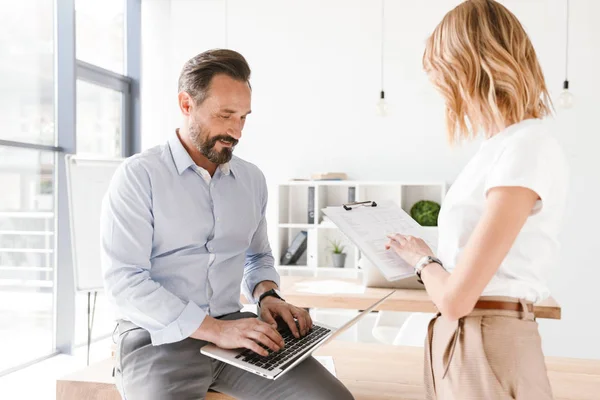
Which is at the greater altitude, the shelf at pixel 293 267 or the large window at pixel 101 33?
the large window at pixel 101 33

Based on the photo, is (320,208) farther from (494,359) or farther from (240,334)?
(494,359)

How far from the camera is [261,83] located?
5773 millimetres

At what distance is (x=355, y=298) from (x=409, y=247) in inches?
63.7

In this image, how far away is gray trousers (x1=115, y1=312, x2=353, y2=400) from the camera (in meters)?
1.60

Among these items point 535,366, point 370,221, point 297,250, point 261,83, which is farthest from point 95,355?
point 535,366

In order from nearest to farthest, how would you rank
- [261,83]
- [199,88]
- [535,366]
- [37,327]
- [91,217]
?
[535,366] < [199,88] < [91,217] < [37,327] < [261,83]

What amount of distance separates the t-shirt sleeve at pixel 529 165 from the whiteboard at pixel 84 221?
11.6 ft

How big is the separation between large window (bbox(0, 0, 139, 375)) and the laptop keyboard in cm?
344

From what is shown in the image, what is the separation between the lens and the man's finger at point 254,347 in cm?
152

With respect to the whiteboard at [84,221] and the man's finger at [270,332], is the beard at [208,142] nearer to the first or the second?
the man's finger at [270,332]

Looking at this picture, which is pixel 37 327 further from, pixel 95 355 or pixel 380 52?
pixel 380 52

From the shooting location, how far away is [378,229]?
1.58 meters

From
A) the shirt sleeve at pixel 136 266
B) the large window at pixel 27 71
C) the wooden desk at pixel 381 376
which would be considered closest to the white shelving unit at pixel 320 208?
the large window at pixel 27 71

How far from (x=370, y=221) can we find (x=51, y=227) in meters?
3.95
